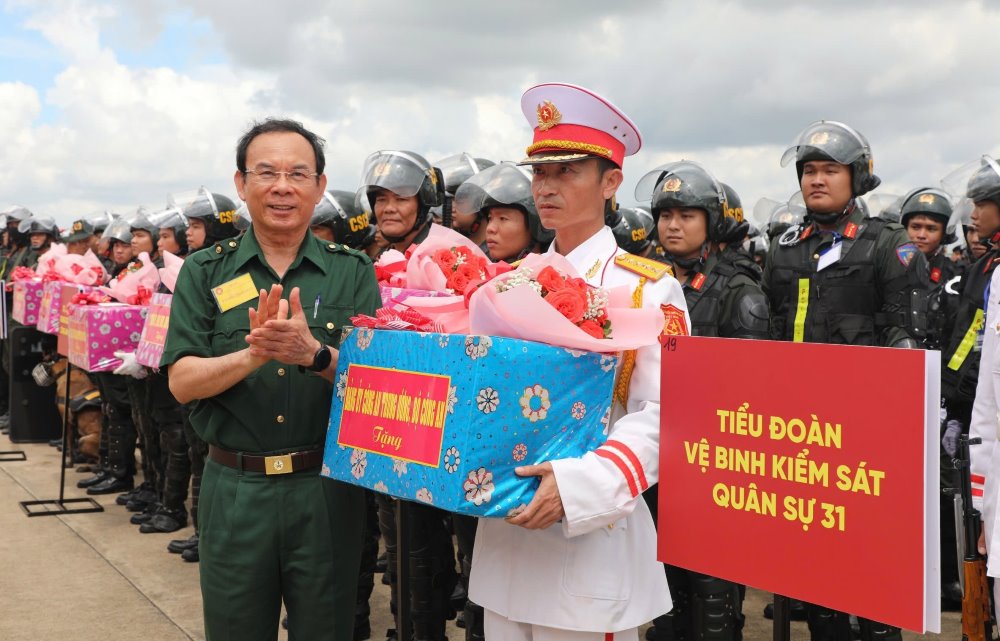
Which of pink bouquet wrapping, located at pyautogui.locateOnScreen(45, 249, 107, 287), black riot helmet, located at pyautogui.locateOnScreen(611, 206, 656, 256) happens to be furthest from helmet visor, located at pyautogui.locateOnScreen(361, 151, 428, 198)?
pink bouquet wrapping, located at pyautogui.locateOnScreen(45, 249, 107, 287)

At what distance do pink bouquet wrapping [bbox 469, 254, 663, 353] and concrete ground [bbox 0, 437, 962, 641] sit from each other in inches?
126

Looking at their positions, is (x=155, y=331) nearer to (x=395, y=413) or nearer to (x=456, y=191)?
(x=456, y=191)

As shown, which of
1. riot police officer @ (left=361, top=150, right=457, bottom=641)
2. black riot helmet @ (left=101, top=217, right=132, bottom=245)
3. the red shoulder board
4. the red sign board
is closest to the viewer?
the red sign board

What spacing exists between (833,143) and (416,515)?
299 centimetres

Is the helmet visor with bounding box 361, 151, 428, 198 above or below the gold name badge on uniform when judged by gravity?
above

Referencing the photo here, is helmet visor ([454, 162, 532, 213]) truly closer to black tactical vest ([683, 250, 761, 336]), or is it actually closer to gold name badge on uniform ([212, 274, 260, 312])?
black tactical vest ([683, 250, 761, 336])

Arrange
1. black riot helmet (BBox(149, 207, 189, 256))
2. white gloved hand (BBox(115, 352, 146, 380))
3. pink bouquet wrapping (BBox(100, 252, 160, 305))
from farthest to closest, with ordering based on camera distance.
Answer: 1. black riot helmet (BBox(149, 207, 189, 256))
2. pink bouquet wrapping (BBox(100, 252, 160, 305))
3. white gloved hand (BBox(115, 352, 146, 380))

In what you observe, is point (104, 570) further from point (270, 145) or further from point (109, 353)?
point (270, 145)

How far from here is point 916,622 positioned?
1.80 m

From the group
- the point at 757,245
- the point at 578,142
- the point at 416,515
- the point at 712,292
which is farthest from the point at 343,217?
the point at 757,245

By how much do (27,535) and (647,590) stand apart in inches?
238

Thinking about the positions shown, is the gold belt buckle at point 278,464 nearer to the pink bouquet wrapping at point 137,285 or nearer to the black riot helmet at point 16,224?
the pink bouquet wrapping at point 137,285

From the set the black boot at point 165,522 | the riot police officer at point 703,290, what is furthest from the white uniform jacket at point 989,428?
the black boot at point 165,522

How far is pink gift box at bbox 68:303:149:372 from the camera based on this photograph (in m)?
6.53
